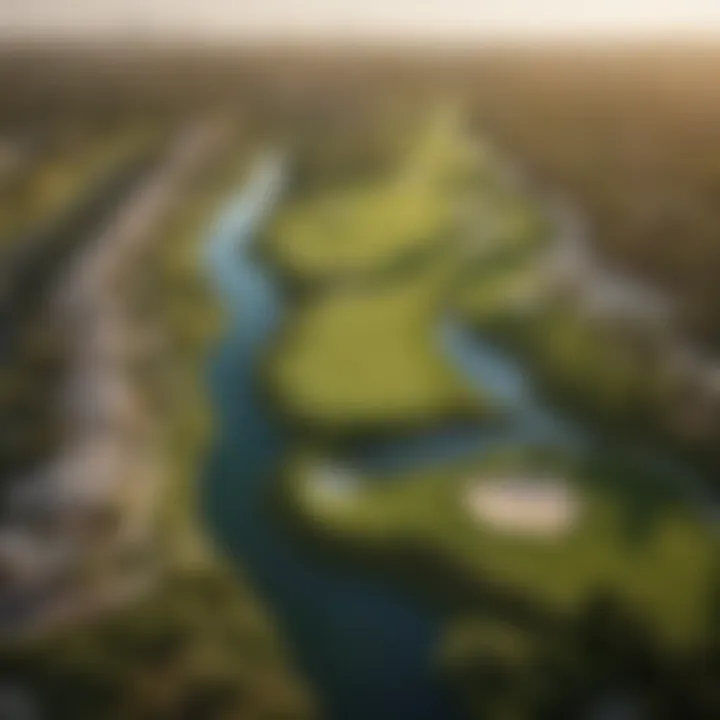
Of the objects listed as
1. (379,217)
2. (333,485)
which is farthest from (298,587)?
(379,217)

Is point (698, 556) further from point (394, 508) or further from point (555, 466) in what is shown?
point (394, 508)

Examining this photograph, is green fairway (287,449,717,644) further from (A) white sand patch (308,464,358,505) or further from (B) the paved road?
(B) the paved road

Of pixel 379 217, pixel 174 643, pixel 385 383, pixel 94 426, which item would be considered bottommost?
pixel 174 643

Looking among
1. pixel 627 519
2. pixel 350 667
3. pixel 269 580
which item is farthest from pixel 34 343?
pixel 627 519

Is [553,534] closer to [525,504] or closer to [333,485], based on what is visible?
[525,504]

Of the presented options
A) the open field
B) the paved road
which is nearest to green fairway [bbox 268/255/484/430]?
the open field

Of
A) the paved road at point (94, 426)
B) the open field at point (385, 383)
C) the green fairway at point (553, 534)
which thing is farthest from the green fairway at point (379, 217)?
the green fairway at point (553, 534)
